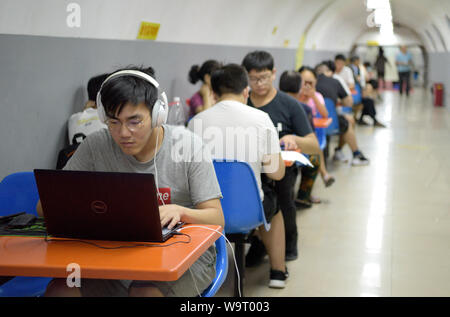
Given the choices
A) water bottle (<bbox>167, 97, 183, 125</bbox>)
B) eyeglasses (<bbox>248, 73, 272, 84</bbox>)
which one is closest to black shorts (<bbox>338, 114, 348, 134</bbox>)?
water bottle (<bbox>167, 97, 183, 125</bbox>)

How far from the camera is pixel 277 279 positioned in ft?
12.2

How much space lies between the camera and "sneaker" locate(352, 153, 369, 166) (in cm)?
798

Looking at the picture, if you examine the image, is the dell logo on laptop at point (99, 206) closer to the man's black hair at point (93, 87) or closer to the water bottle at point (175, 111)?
the man's black hair at point (93, 87)

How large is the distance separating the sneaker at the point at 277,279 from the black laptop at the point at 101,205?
6.44 feet

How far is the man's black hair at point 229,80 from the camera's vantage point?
344 centimetres

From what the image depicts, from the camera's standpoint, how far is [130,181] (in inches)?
68.9

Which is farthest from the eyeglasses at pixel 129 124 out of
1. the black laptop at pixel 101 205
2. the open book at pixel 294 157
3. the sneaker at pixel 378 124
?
the sneaker at pixel 378 124

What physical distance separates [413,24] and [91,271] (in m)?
17.8

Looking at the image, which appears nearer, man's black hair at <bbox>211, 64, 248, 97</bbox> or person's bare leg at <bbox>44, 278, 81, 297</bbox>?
person's bare leg at <bbox>44, 278, 81, 297</bbox>

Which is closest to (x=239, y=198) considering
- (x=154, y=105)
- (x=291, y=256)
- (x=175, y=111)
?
(x=154, y=105)

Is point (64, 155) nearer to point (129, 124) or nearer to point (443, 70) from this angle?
point (129, 124)

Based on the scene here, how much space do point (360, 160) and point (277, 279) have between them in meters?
4.69

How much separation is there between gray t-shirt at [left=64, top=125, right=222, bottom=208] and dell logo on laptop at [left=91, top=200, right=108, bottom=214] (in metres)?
0.48

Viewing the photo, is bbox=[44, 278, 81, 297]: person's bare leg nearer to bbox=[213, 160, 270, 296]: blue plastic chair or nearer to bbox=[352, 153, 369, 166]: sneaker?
bbox=[213, 160, 270, 296]: blue plastic chair
